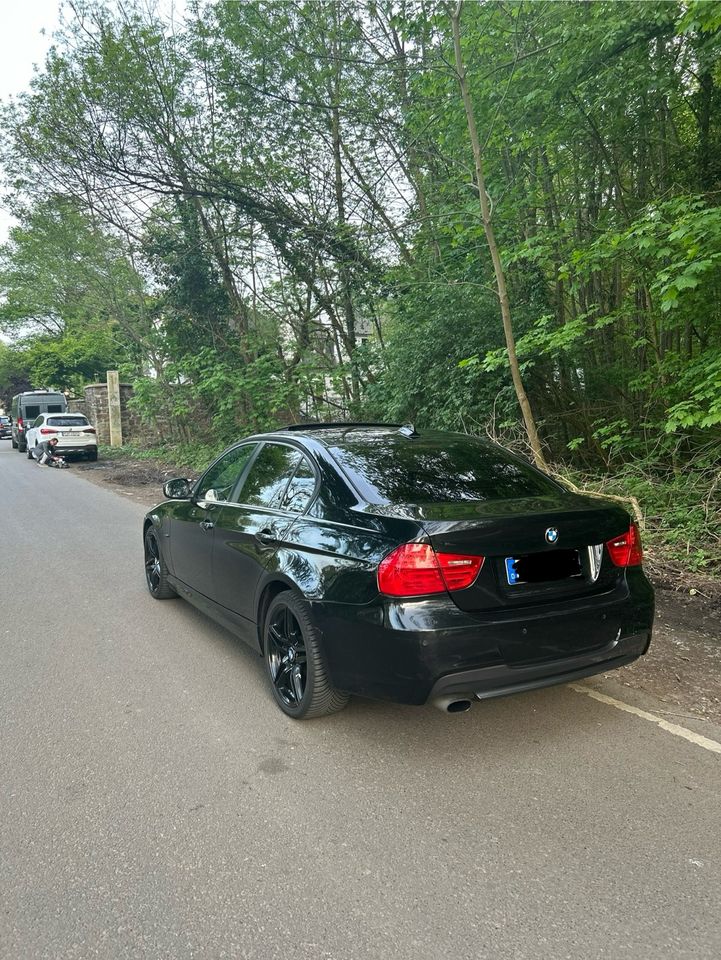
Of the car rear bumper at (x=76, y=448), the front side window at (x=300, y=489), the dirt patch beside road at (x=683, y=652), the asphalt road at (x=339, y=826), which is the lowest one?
the asphalt road at (x=339, y=826)

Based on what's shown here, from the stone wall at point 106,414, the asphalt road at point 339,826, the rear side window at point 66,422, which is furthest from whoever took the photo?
the stone wall at point 106,414

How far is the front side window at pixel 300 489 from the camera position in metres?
3.79

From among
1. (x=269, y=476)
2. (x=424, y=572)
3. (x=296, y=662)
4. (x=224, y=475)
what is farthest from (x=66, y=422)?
(x=424, y=572)

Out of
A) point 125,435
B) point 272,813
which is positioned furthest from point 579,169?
point 125,435

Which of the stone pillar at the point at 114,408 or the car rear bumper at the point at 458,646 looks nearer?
the car rear bumper at the point at 458,646

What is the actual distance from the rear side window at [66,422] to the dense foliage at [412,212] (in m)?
3.00

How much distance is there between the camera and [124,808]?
2.80 meters

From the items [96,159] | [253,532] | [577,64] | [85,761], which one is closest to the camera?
[85,761]

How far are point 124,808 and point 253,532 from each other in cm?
168

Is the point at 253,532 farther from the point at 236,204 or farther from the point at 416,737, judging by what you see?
the point at 236,204

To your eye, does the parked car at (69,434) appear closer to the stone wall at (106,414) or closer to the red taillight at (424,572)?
the stone wall at (106,414)

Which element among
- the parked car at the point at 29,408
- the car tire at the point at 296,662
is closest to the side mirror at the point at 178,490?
the car tire at the point at 296,662

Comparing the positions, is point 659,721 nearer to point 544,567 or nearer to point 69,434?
point 544,567

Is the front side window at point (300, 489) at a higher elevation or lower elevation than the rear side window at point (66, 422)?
lower
